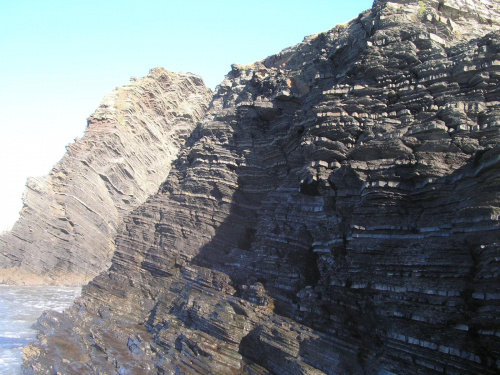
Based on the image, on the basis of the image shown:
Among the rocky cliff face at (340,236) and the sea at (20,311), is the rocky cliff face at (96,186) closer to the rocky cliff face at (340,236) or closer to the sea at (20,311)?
the sea at (20,311)

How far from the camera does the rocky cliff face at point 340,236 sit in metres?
12.2

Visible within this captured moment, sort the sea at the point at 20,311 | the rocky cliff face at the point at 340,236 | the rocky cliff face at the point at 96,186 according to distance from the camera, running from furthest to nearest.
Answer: the rocky cliff face at the point at 96,186
the sea at the point at 20,311
the rocky cliff face at the point at 340,236

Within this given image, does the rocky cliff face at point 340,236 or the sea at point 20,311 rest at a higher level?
the rocky cliff face at point 340,236

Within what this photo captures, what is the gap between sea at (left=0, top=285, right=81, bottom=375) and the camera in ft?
65.6

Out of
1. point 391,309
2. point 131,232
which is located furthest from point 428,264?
point 131,232

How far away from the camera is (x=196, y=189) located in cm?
2834

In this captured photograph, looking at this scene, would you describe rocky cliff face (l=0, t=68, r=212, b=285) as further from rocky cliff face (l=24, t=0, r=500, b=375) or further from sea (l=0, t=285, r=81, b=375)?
rocky cliff face (l=24, t=0, r=500, b=375)

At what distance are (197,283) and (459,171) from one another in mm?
14885

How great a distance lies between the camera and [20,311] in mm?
30438

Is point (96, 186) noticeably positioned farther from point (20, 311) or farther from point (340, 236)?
point (340, 236)

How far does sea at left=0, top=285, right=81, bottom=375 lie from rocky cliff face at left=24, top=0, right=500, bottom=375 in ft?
3.97

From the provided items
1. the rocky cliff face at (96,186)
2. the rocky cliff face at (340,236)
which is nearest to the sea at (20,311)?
the rocky cliff face at (340,236)

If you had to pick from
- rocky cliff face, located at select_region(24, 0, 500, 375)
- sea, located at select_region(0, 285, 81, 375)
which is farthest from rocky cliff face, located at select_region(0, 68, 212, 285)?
rocky cliff face, located at select_region(24, 0, 500, 375)

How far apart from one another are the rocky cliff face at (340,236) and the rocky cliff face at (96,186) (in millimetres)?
15973
